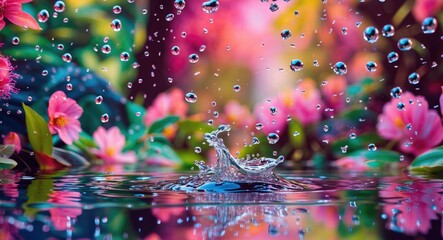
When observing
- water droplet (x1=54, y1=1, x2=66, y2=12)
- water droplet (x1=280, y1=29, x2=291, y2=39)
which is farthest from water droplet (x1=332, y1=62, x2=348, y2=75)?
water droplet (x1=54, y1=1, x2=66, y2=12)

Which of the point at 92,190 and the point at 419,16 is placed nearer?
the point at 92,190

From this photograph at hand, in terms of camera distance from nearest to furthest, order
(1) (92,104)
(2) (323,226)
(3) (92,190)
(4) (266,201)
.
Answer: (2) (323,226)
(4) (266,201)
(3) (92,190)
(1) (92,104)

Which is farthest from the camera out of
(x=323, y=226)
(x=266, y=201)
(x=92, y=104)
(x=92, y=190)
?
(x=92, y=104)

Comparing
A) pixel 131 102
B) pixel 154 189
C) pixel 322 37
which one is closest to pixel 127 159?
pixel 131 102

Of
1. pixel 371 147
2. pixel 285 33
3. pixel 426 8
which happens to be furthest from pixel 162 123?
pixel 426 8

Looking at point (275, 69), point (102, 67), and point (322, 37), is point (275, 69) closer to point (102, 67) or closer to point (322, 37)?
point (322, 37)

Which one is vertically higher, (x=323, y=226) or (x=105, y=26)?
(x=105, y=26)

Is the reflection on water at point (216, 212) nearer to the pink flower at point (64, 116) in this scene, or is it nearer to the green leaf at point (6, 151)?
the green leaf at point (6, 151)
